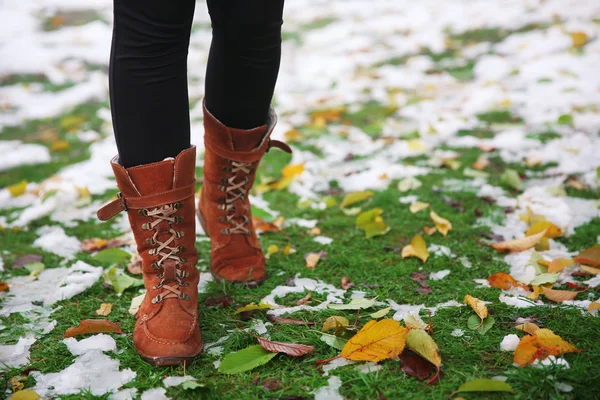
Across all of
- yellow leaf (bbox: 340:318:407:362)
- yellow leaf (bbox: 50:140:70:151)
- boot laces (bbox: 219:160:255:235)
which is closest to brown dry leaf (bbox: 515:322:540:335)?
yellow leaf (bbox: 340:318:407:362)

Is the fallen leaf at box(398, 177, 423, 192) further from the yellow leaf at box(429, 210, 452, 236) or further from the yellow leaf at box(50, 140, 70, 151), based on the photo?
the yellow leaf at box(50, 140, 70, 151)

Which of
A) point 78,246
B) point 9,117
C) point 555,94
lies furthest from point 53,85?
point 555,94

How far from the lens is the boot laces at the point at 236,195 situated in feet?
4.43

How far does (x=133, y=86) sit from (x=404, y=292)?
843 mm

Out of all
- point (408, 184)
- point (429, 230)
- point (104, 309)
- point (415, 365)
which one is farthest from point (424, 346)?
point (408, 184)

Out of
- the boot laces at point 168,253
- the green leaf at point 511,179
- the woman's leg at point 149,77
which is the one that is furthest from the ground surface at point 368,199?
the woman's leg at point 149,77

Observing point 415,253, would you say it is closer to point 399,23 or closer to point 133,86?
point 133,86

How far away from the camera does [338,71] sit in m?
4.01

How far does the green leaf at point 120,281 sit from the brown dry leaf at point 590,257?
4.03 ft

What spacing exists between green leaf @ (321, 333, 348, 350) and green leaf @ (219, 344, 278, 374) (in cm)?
12

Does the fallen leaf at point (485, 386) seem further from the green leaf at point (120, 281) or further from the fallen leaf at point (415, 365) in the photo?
the green leaf at point (120, 281)

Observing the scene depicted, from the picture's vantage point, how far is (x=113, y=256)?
1603mm

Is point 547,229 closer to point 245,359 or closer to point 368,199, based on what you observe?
point 368,199

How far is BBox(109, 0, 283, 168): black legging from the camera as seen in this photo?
1036 millimetres
